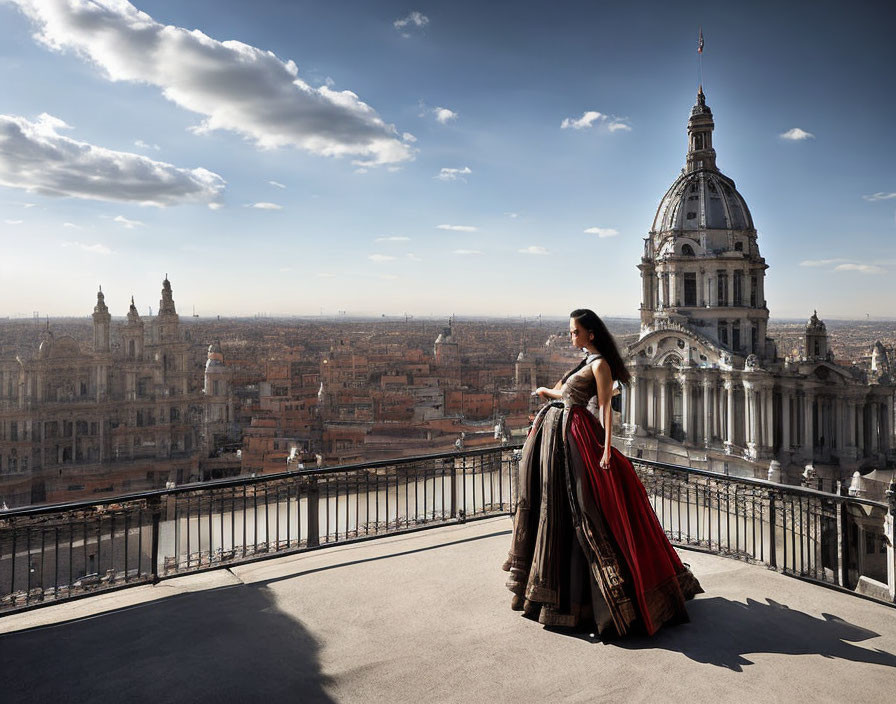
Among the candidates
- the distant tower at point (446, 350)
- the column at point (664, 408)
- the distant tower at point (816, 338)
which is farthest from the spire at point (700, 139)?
the distant tower at point (446, 350)

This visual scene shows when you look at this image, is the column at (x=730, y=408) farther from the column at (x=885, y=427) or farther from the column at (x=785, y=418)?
the column at (x=885, y=427)

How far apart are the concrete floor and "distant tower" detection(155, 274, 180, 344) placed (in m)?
27.3

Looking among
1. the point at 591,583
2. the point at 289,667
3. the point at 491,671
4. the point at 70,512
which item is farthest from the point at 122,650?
the point at 591,583

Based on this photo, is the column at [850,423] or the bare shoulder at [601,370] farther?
the column at [850,423]

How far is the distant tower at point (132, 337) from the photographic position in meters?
29.1

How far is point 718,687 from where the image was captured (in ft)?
9.78

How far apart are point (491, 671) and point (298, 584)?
5.91 feet

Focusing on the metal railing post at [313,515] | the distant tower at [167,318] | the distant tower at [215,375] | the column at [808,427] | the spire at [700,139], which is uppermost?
the spire at [700,139]

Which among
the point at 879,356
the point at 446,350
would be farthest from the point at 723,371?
the point at 446,350

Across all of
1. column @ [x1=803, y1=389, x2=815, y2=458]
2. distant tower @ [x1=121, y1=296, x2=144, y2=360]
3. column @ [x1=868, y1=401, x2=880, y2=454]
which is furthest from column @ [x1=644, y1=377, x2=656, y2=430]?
distant tower @ [x1=121, y1=296, x2=144, y2=360]

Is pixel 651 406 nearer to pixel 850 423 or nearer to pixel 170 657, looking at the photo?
pixel 850 423

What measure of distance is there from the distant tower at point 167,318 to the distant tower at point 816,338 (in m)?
30.7

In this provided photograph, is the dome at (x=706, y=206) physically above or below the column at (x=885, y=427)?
above

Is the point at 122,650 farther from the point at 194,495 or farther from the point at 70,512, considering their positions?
the point at 194,495
